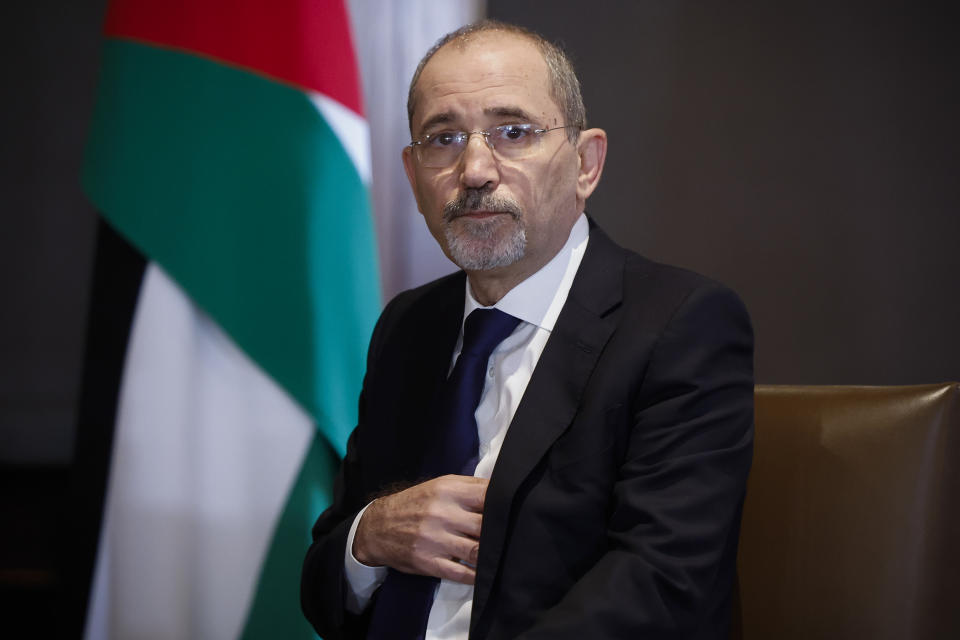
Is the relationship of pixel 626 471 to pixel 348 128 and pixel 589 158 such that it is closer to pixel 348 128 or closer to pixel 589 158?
pixel 589 158

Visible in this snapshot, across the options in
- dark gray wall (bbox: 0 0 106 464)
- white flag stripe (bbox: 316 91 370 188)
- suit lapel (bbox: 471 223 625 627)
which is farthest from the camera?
dark gray wall (bbox: 0 0 106 464)

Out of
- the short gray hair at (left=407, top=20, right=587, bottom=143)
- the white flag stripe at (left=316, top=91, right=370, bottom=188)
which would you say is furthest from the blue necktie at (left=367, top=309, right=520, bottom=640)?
the white flag stripe at (left=316, top=91, right=370, bottom=188)

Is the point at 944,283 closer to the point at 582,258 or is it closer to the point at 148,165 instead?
the point at 582,258

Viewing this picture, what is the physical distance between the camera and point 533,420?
3.76 ft

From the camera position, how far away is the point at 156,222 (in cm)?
181

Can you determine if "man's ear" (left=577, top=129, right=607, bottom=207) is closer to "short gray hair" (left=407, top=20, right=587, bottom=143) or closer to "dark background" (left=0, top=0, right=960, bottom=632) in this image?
"short gray hair" (left=407, top=20, right=587, bottom=143)

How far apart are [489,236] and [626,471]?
0.44 metres

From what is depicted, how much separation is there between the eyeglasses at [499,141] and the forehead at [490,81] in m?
0.02

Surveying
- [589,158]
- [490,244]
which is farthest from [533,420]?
[589,158]

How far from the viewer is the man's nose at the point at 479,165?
1.28 m

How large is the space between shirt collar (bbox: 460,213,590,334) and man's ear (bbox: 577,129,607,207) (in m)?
0.10

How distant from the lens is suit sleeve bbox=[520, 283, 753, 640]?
0.98 meters

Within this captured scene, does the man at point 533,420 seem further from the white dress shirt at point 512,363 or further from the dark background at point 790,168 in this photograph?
the dark background at point 790,168

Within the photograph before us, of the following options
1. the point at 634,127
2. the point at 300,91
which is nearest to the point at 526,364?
the point at 300,91
